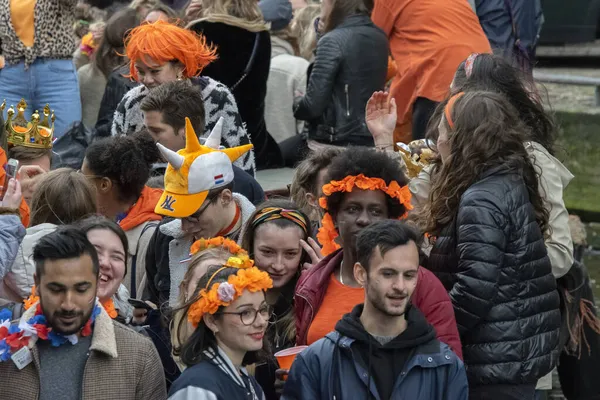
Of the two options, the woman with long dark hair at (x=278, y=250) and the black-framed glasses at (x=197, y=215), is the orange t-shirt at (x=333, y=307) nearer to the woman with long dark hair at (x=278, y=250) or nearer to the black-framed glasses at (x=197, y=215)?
the woman with long dark hair at (x=278, y=250)

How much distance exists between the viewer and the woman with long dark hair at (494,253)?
17.7ft

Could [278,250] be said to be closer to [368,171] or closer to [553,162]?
[368,171]

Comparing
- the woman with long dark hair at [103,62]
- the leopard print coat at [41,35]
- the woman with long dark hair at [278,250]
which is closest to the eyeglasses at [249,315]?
the woman with long dark hair at [278,250]

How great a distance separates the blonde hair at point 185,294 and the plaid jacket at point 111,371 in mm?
157

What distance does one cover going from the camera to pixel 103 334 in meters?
4.84

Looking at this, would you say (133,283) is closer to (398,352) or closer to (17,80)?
(398,352)

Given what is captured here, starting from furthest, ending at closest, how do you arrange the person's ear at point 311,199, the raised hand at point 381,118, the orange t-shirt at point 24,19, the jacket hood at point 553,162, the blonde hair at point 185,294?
the orange t-shirt at point 24,19
the raised hand at point 381,118
the person's ear at point 311,199
the jacket hood at point 553,162
the blonde hair at point 185,294

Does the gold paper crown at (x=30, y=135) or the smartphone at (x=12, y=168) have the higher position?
the smartphone at (x=12, y=168)

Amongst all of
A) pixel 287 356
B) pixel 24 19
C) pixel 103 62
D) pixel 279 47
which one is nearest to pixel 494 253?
pixel 287 356

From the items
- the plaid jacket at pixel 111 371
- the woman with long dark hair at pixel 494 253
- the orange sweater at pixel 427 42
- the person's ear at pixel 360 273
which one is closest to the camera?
the plaid jacket at pixel 111 371

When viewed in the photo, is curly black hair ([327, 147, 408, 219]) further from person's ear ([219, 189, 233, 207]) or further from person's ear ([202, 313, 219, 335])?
person's ear ([202, 313, 219, 335])

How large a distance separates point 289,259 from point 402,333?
100cm

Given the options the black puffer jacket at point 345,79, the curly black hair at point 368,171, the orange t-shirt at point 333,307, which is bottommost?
the black puffer jacket at point 345,79

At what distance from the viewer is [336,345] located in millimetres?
4883
